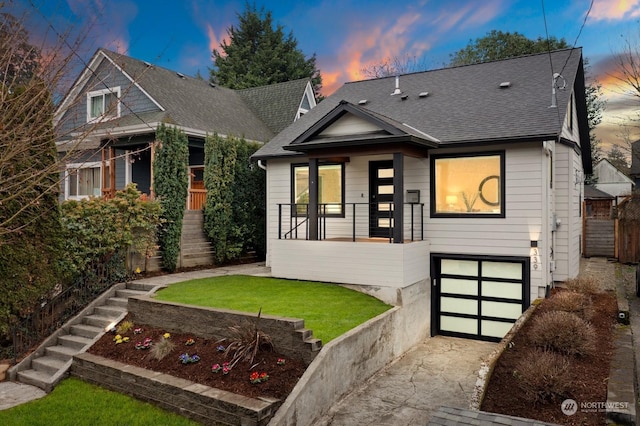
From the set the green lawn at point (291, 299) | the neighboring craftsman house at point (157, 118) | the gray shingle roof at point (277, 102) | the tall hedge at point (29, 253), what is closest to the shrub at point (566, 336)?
the green lawn at point (291, 299)

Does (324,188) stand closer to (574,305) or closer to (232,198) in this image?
(232,198)

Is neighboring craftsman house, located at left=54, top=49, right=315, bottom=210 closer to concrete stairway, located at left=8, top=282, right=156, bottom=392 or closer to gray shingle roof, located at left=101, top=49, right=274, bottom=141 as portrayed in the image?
gray shingle roof, located at left=101, top=49, right=274, bottom=141

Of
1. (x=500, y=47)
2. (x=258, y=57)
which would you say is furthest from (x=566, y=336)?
(x=258, y=57)

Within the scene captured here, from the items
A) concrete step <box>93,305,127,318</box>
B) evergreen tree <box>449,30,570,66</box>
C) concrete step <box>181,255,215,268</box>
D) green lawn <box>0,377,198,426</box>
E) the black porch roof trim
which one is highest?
evergreen tree <box>449,30,570,66</box>

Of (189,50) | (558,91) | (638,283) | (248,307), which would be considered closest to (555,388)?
(248,307)

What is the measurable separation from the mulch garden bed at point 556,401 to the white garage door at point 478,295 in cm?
309

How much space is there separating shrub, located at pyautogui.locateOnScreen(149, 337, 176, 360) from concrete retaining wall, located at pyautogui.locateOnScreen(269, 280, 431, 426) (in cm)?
267

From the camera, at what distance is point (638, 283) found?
10.8m

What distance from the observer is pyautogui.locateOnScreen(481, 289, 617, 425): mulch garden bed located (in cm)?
500

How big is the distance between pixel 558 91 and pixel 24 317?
13344 millimetres

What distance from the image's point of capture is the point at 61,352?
8289 mm

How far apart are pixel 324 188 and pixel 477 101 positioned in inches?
196

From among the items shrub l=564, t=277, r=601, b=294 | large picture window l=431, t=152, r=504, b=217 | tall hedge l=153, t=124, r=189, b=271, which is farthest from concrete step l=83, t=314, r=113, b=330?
shrub l=564, t=277, r=601, b=294

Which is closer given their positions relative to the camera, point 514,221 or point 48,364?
point 48,364
